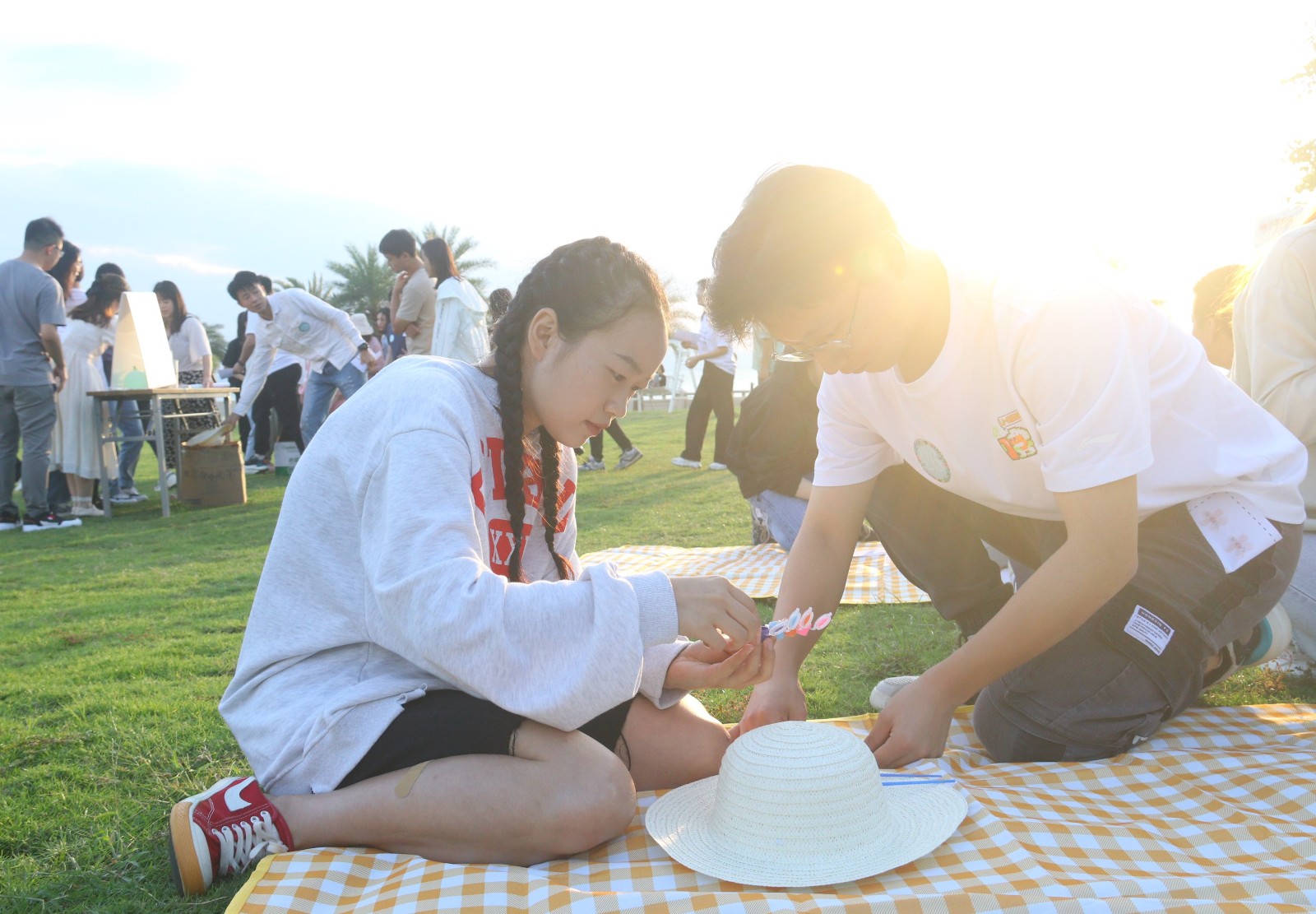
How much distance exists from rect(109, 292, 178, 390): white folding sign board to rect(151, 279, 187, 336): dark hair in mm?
1496

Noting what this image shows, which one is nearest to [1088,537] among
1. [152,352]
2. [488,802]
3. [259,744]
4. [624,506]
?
[488,802]

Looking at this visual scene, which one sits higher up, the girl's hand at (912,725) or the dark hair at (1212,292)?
the dark hair at (1212,292)

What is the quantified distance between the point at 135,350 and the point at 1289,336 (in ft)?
25.5

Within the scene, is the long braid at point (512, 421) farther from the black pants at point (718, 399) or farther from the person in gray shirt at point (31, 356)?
the black pants at point (718, 399)

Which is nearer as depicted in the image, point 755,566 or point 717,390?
point 755,566

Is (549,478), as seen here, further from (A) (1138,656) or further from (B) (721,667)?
(A) (1138,656)

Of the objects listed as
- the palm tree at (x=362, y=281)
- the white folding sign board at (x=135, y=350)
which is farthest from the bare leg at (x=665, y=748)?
the palm tree at (x=362, y=281)

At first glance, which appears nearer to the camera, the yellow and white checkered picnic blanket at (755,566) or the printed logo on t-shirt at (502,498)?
the printed logo on t-shirt at (502,498)

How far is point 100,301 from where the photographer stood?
7.95 meters

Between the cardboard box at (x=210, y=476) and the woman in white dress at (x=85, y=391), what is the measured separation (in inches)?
24.2

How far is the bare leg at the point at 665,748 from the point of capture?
213 cm

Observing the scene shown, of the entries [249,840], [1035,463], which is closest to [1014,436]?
[1035,463]

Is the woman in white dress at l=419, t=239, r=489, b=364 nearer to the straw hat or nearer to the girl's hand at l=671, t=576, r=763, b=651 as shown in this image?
the girl's hand at l=671, t=576, r=763, b=651

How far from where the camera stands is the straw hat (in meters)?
1.56
